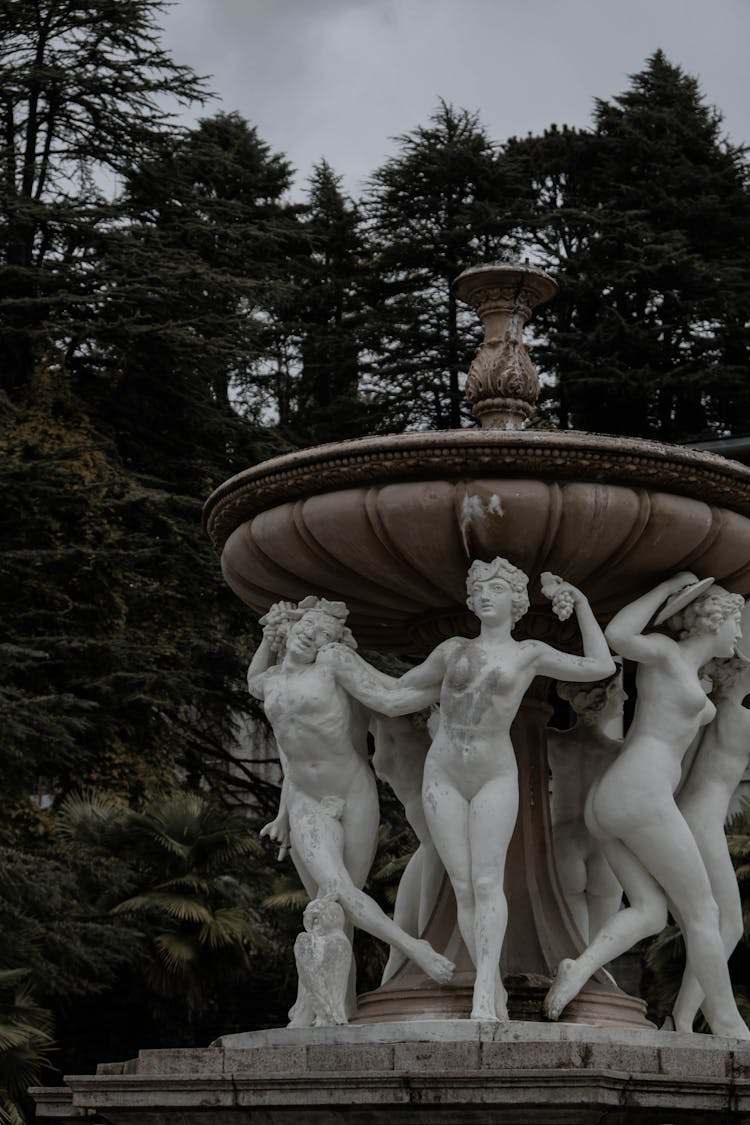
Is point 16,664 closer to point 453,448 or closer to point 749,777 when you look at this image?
point 749,777

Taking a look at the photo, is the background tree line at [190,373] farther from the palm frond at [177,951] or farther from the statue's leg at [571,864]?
the statue's leg at [571,864]

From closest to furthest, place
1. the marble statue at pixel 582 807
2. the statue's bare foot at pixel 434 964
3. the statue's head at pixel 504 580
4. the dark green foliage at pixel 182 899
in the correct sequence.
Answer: the statue's bare foot at pixel 434 964
the statue's head at pixel 504 580
the marble statue at pixel 582 807
the dark green foliage at pixel 182 899

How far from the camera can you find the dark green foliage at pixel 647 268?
29766 mm

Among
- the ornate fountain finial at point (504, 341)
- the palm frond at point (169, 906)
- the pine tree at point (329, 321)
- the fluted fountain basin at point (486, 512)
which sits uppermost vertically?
the pine tree at point (329, 321)

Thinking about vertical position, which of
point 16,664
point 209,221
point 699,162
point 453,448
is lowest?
point 453,448

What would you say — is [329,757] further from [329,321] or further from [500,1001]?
[329,321]

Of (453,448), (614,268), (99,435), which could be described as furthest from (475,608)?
(614,268)

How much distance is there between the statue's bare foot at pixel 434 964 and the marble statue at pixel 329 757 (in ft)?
0.26

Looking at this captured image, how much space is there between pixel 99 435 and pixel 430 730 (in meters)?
16.3

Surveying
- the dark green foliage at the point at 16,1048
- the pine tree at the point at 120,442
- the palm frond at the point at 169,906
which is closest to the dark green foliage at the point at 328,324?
the pine tree at the point at 120,442

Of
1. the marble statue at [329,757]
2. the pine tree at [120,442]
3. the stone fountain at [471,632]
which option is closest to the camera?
the stone fountain at [471,632]

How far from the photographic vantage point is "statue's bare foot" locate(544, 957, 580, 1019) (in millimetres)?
7430

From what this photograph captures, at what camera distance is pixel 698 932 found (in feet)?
25.6

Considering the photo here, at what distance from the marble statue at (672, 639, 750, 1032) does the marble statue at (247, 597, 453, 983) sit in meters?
1.37
